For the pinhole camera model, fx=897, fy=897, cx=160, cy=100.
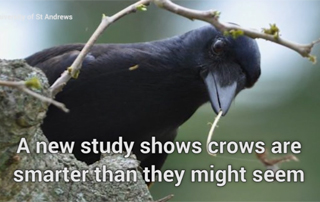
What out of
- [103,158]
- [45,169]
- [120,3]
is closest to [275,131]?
[120,3]

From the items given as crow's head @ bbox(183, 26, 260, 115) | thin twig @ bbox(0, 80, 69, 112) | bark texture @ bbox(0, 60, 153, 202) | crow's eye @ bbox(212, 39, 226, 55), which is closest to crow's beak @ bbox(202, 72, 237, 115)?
crow's head @ bbox(183, 26, 260, 115)

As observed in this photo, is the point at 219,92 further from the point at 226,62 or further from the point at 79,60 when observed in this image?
the point at 79,60

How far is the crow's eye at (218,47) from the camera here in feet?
14.7

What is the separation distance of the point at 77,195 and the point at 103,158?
0.28 meters

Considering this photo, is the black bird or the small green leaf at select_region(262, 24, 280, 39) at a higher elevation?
the small green leaf at select_region(262, 24, 280, 39)

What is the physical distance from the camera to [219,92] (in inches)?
168

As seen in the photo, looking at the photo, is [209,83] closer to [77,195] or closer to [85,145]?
[85,145]

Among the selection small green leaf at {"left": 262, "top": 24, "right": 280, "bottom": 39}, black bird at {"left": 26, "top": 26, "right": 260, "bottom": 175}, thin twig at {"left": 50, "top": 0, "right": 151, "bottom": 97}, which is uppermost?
small green leaf at {"left": 262, "top": 24, "right": 280, "bottom": 39}

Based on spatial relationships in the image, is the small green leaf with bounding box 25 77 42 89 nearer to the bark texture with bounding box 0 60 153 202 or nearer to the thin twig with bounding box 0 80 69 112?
the thin twig with bounding box 0 80 69 112

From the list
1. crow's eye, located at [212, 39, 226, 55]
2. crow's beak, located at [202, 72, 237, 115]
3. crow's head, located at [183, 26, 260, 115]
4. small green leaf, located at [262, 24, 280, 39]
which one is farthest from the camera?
crow's eye, located at [212, 39, 226, 55]

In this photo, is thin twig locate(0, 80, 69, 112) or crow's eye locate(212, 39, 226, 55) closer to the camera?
thin twig locate(0, 80, 69, 112)

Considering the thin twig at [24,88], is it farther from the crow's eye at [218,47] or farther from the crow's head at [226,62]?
the crow's eye at [218,47]

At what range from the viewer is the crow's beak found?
414 centimetres

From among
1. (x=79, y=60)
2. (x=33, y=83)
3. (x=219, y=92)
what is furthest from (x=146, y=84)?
(x=33, y=83)
